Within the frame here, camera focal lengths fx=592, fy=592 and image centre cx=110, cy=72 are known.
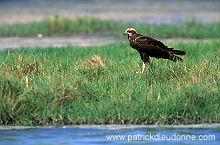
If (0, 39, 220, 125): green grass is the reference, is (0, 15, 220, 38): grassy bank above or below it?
below

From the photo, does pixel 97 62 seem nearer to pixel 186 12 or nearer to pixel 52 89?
pixel 52 89

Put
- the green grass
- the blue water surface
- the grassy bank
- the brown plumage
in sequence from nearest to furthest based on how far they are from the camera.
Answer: the blue water surface, the green grass, the brown plumage, the grassy bank

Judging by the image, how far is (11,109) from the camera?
7.75 meters

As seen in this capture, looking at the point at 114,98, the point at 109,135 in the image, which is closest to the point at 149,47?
the point at 114,98

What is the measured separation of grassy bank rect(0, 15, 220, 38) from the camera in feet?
59.3

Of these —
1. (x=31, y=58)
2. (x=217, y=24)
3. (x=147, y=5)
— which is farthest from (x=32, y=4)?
(x=31, y=58)

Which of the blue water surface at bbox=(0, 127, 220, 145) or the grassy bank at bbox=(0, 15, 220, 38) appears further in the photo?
the grassy bank at bbox=(0, 15, 220, 38)

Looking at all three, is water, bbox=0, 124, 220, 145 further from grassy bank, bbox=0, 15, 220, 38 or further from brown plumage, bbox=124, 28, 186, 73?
grassy bank, bbox=0, 15, 220, 38

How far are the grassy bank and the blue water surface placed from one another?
34.4ft

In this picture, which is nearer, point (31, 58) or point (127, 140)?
point (127, 140)

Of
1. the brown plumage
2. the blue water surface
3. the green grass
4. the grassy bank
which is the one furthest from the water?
the grassy bank

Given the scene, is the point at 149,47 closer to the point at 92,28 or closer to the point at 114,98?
the point at 114,98

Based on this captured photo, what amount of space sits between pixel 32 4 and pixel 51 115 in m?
22.8

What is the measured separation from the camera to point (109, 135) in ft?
23.7
